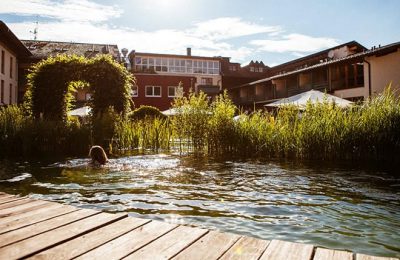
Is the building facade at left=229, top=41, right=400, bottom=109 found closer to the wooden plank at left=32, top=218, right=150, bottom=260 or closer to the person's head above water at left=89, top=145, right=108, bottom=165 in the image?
the person's head above water at left=89, top=145, right=108, bottom=165

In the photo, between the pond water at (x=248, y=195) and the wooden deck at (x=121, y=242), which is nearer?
the wooden deck at (x=121, y=242)

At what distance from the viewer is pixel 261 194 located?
5.32m

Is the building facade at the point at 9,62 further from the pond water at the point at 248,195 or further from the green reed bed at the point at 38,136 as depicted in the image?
the pond water at the point at 248,195

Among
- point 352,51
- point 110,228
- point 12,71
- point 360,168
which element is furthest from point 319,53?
point 110,228

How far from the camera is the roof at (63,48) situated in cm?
3738

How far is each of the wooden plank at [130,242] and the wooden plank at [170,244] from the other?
55mm

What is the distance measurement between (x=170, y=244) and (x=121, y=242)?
1.04ft

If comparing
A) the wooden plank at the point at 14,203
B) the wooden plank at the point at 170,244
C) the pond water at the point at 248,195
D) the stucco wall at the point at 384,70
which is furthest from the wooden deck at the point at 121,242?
the stucco wall at the point at 384,70

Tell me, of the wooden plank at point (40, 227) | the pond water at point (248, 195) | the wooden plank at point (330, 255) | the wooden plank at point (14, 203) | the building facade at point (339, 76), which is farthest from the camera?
the building facade at point (339, 76)

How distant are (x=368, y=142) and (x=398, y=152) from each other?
2.18 ft

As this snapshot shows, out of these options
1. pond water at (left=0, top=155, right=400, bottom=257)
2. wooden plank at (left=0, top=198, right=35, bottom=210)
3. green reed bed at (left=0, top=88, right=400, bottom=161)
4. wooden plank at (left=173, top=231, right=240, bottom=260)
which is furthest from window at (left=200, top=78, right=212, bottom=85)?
wooden plank at (left=173, top=231, right=240, bottom=260)

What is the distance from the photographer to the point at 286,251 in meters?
2.12

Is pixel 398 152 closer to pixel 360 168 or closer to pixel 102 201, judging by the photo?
pixel 360 168

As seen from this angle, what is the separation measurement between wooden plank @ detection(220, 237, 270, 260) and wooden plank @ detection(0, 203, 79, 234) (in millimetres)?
1543
